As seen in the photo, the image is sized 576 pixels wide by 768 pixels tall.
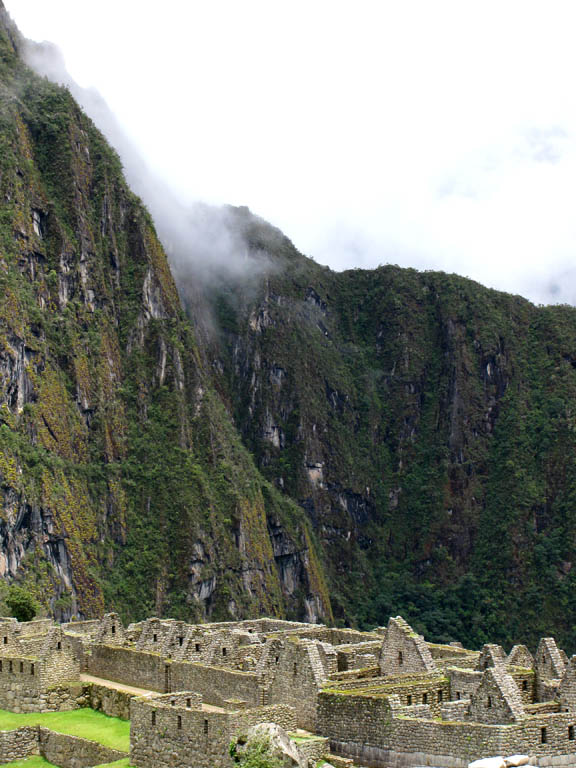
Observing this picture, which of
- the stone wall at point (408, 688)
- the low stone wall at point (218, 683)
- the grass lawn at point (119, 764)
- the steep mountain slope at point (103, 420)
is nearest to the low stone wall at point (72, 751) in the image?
the grass lawn at point (119, 764)

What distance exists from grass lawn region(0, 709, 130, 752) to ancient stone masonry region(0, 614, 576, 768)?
0.36 metres

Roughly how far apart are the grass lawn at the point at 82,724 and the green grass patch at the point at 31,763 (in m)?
0.14

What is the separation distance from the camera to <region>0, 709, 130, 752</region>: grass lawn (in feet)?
89.6

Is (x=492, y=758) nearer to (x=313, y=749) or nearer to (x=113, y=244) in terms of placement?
(x=313, y=749)

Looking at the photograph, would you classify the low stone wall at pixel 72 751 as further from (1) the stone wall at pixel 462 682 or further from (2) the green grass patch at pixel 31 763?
(1) the stone wall at pixel 462 682

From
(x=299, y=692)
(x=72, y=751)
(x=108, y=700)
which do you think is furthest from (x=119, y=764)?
(x=108, y=700)

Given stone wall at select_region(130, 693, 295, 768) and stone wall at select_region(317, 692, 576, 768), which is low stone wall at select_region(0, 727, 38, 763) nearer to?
stone wall at select_region(130, 693, 295, 768)

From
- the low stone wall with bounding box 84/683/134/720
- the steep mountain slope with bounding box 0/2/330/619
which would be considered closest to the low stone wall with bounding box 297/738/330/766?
the low stone wall with bounding box 84/683/134/720

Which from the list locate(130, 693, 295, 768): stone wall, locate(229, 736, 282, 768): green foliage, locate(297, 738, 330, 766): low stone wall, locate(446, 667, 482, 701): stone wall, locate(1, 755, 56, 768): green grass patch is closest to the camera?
locate(229, 736, 282, 768): green foliage

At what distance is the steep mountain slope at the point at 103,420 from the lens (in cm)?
13538

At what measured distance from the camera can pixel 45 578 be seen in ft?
413

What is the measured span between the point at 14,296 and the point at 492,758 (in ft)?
415

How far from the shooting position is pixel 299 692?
25812 mm

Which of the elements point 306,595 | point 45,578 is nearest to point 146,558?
point 45,578
